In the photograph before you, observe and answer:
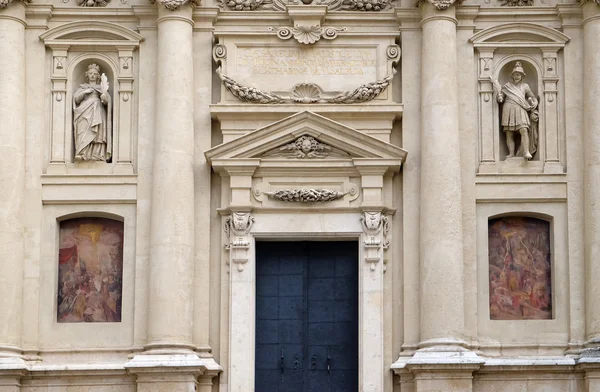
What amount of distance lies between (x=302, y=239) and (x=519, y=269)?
3.98 metres

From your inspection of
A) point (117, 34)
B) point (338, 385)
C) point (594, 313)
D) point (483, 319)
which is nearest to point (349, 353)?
point (338, 385)

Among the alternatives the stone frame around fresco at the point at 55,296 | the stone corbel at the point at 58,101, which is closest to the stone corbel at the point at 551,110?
the stone frame around fresco at the point at 55,296

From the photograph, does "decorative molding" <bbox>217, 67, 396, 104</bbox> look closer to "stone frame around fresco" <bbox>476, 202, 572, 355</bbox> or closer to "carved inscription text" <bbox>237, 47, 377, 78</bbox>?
"carved inscription text" <bbox>237, 47, 377, 78</bbox>

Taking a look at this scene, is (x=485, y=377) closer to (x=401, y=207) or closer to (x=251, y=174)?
(x=401, y=207)

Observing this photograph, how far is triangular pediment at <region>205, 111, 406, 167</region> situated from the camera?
28984 millimetres

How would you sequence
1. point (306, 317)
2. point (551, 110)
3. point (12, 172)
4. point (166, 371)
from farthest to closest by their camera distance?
point (551, 110) < point (306, 317) < point (12, 172) < point (166, 371)

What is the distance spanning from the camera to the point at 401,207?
29.2m

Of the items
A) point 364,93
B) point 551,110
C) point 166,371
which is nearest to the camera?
point 166,371

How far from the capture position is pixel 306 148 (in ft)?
95.6

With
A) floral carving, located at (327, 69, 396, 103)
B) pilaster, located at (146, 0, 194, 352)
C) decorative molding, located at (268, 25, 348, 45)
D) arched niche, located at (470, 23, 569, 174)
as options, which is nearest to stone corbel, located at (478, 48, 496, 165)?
arched niche, located at (470, 23, 569, 174)

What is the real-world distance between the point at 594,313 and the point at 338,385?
4.71 metres

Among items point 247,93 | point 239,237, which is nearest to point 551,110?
point 247,93

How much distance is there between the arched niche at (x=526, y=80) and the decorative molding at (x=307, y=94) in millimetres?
1812

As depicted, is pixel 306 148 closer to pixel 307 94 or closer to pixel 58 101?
pixel 307 94
